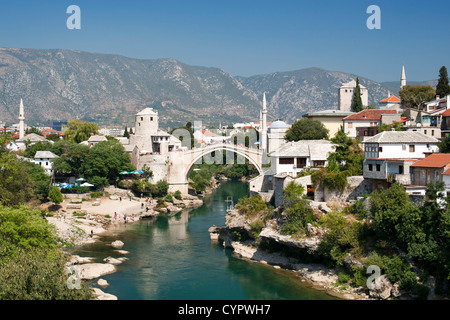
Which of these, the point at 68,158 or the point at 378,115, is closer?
the point at 378,115

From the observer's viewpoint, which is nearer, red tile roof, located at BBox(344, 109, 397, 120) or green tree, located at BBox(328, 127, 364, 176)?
green tree, located at BBox(328, 127, 364, 176)

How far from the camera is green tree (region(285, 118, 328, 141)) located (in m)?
38.9

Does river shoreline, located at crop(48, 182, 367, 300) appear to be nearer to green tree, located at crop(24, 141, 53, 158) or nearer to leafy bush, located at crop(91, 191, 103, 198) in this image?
leafy bush, located at crop(91, 191, 103, 198)

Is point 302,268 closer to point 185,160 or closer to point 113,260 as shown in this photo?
point 113,260

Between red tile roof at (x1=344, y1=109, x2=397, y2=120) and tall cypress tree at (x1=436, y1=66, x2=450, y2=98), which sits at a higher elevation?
tall cypress tree at (x1=436, y1=66, x2=450, y2=98)

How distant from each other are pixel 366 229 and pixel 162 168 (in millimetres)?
28086

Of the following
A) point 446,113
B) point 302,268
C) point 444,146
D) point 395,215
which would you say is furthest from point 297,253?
point 446,113

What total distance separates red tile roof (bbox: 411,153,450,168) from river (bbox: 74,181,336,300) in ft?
24.9

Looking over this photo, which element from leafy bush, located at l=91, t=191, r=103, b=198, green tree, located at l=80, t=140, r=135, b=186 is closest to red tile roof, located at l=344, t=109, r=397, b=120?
green tree, located at l=80, t=140, r=135, b=186

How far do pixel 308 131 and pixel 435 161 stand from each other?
17.0 meters
